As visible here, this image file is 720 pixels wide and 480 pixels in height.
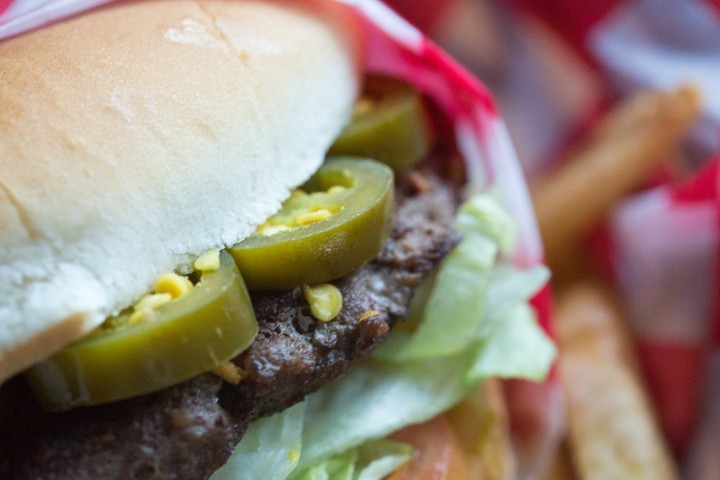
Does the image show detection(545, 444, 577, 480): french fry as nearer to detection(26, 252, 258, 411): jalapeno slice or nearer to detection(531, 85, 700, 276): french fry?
detection(531, 85, 700, 276): french fry

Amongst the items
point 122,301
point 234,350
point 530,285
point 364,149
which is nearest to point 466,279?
point 530,285

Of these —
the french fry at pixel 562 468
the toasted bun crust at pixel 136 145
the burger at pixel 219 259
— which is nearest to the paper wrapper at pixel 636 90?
the french fry at pixel 562 468

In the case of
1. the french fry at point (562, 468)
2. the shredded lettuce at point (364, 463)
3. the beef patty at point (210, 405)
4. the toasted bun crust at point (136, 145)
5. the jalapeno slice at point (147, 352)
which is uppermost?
the toasted bun crust at point (136, 145)

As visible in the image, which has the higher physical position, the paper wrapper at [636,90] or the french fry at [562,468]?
the paper wrapper at [636,90]

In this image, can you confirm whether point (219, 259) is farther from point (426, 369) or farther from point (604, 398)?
point (604, 398)

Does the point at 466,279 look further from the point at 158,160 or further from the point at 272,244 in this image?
the point at 158,160

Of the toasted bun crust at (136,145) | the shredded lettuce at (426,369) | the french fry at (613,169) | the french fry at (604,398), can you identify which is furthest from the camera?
the french fry at (613,169)

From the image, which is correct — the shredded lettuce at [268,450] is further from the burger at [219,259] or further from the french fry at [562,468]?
the french fry at [562,468]

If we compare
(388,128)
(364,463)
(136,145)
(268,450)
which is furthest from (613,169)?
(136,145)
